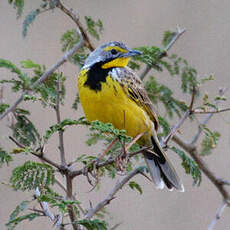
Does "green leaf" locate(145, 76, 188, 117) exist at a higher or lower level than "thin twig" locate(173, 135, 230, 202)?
higher

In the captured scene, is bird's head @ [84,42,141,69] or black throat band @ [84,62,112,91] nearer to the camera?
black throat band @ [84,62,112,91]

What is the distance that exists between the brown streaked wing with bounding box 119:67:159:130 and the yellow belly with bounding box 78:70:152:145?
0.04m

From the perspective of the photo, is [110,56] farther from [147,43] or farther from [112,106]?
[147,43]

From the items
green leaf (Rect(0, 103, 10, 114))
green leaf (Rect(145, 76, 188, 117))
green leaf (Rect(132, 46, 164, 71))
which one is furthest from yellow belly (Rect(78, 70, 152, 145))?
green leaf (Rect(0, 103, 10, 114))

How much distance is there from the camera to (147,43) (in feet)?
17.4

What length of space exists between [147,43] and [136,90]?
226cm

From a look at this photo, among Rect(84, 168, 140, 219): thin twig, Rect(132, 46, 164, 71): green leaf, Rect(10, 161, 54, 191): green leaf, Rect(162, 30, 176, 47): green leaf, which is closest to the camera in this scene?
Rect(10, 161, 54, 191): green leaf

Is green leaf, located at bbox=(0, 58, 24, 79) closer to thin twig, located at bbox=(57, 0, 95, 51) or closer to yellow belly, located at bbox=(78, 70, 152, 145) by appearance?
thin twig, located at bbox=(57, 0, 95, 51)

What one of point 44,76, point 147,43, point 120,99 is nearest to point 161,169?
point 120,99

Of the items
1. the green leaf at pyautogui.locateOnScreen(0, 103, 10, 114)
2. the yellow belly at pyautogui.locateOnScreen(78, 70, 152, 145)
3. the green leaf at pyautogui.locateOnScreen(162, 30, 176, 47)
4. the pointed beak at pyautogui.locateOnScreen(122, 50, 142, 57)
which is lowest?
the green leaf at pyautogui.locateOnScreen(0, 103, 10, 114)

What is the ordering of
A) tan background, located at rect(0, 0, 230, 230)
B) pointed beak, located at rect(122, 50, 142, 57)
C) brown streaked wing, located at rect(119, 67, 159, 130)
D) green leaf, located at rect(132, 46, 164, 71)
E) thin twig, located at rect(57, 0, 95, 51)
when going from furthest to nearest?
tan background, located at rect(0, 0, 230, 230)
brown streaked wing, located at rect(119, 67, 159, 130)
pointed beak, located at rect(122, 50, 142, 57)
green leaf, located at rect(132, 46, 164, 71)
thin twig, located at rect(57, 0, 95, 51)

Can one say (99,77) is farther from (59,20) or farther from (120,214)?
(59,20)

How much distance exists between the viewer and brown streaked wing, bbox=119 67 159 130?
10.2 ft

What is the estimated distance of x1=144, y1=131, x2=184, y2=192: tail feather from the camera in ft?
11.0
